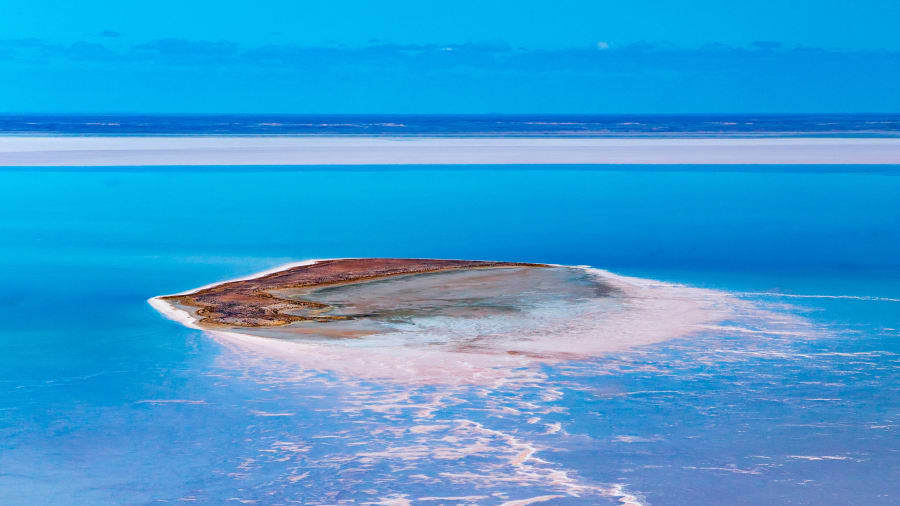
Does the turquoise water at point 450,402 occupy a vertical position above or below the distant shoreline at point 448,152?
below

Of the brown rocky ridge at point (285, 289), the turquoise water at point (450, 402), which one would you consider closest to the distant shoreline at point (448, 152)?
the turquoise water at point (450, 402)

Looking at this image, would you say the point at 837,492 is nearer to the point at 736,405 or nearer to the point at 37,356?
the point at 736,405

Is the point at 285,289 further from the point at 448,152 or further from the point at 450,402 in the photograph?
the point at 448,152

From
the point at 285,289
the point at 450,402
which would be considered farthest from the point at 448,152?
the point at 450,402

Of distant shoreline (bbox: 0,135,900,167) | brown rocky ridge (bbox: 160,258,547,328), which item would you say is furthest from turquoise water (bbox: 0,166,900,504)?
distant shoreline (bbox: 0,135,900,167)

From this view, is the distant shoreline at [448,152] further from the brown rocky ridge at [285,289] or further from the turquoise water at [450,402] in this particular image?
the brown rocky ridge at [285,289]

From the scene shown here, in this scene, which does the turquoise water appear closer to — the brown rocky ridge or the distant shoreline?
the brown rocky ridge
